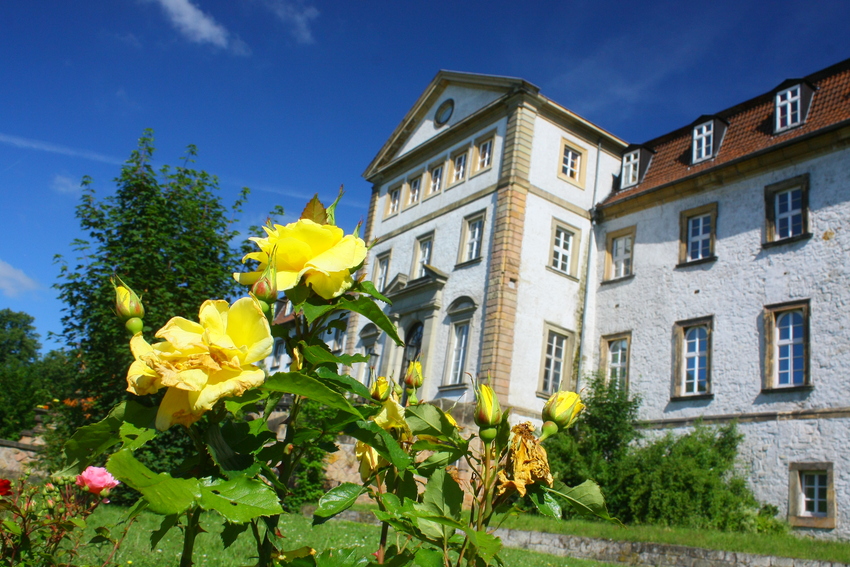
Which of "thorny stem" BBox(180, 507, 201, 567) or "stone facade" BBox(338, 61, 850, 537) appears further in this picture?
"stone facade" BBox(338, 61, 850, 537)

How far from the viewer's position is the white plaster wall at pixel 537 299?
59.0ft

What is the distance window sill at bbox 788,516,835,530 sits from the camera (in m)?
12.5

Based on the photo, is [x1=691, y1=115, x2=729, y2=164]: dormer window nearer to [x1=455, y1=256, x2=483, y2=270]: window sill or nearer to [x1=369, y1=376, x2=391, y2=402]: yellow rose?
[x1=455, y1=256, x2=483, y2=270]: window sill

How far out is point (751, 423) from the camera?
1417 cm

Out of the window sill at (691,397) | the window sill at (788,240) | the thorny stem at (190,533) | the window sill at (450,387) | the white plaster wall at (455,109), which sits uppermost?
the white plaster wall at (455,109)

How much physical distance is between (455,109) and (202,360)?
915 inches

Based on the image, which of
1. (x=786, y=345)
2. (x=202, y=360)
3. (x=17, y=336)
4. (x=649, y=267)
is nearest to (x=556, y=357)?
(x=649, y=267)

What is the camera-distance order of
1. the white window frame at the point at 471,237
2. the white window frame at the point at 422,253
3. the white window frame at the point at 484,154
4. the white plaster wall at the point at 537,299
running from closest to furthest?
the white plaster wall at the point at 537,299 → the white window frame at the point at 471,237 → the white window frame at the point at 484,154 → the white window frame at the point at 422,253

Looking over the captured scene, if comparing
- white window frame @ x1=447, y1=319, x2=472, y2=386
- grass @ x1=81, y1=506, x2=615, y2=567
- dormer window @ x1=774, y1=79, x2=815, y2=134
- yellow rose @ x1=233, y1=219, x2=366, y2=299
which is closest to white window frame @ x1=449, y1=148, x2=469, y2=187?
white window frame @ x1=447, y1=319, x2=472, y2=386

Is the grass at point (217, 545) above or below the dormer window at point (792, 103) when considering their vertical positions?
below

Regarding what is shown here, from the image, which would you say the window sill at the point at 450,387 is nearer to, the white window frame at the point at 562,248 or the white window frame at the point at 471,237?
the white window frame at the point at 471,237

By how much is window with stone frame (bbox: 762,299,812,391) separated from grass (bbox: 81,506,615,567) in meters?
7.59

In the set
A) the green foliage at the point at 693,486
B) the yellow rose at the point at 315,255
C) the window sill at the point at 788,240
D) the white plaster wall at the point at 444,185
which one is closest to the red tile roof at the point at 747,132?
the window sill at the point at 788,240

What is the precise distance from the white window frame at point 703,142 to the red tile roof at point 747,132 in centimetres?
25
